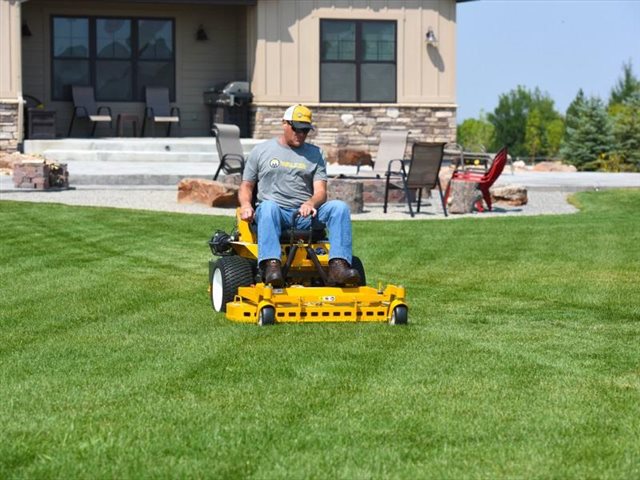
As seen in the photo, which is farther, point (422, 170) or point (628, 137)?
point (628, 137)

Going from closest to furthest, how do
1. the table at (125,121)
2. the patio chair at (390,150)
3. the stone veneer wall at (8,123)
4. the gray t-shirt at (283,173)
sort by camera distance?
the gray t-shirt at (283,173) → the patio chair at (390,150) → the stone veneer wall at (8,123) → the table at (125,121)

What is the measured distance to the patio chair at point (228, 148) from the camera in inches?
749

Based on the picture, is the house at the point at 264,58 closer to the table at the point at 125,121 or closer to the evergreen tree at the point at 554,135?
the table at the point at 125,121

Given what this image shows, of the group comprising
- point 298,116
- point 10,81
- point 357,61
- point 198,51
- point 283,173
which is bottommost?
point 283,173

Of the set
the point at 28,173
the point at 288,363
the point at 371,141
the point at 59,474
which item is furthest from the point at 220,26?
the point at 59,474

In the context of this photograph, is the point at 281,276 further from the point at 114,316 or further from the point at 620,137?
the point at 620,137

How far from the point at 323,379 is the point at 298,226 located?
2613mm

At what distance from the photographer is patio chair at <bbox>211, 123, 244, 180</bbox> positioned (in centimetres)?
1903

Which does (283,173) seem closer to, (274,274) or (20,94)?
(274,274)

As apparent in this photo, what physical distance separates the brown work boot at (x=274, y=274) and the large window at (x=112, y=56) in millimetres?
19552

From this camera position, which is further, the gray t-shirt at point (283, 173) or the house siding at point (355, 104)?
the house siding at point (355, 104)

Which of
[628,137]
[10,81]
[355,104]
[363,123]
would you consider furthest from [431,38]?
[628,137]

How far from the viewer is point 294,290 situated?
8.45m

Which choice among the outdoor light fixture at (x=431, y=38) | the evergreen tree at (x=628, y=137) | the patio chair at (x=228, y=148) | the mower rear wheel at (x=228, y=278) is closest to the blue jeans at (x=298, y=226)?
the mower rear wheel at (x=228, y=278)
